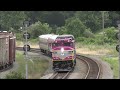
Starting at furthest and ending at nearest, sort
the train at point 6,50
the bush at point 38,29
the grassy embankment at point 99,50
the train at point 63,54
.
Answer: the bush at point 38,29 < the grassy embankment at point 99,50 < the train at point 6,50 < the train at point 63,54

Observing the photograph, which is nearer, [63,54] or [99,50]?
[63,54]

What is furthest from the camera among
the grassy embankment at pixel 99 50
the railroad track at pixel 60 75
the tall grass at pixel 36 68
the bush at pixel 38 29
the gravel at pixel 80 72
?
the bush at pixel 38 29

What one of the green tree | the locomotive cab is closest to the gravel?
the locomotive cab

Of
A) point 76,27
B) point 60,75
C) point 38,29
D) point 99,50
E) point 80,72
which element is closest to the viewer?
point 60,75

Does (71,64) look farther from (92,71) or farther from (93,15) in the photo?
(93,15)

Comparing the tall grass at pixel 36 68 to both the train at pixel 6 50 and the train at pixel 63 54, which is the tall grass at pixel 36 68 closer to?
the train at pixel 6 50

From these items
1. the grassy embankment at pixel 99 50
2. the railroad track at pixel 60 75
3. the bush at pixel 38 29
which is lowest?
the railroad track at pixel 60 75

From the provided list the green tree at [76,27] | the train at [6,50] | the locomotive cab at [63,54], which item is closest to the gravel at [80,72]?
the locomotive cab at [63,54]

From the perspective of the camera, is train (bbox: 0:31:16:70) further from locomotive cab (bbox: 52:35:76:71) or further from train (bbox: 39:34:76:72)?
locomotive cab (bbox: 52:35:76:71)

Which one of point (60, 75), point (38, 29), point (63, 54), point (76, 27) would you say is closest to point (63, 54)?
point (63, 54)

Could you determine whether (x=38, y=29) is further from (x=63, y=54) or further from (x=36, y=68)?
(x=63, y=54)

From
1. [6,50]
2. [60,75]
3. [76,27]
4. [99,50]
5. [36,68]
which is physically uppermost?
[76,27]
